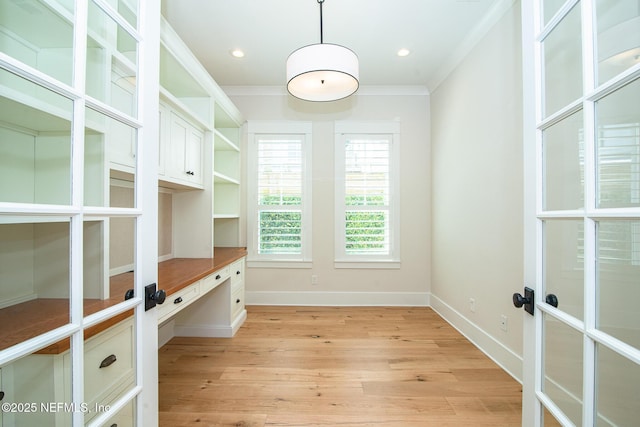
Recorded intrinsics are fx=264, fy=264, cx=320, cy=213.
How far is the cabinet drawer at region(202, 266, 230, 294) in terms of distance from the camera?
2162mm

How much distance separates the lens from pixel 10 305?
666mm

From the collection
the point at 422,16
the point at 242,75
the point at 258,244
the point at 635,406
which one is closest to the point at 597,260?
the point at 635,406

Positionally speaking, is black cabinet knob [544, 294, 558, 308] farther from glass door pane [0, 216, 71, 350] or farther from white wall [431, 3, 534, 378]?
glass door pane [0, 216, 71, 350]

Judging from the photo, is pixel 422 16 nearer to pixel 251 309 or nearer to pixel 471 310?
pixel 471 310

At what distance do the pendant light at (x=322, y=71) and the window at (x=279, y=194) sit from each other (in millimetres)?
1519

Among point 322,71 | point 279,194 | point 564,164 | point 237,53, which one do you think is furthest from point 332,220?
point 564,164

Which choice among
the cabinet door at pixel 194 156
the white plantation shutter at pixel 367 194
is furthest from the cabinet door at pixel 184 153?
the white plantation shutter at pixel 367 194

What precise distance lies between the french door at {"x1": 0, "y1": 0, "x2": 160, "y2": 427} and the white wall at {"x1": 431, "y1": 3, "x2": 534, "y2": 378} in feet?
7.97

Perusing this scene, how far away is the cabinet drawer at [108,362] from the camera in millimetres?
802

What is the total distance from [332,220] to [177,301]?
90.3 inches

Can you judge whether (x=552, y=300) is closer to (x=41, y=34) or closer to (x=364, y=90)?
(x=41, y=34)

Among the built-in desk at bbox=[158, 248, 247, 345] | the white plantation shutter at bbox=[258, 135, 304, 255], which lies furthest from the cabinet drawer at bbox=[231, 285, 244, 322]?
the white plantation shutter at bbox=[258, 135, 304, 255]

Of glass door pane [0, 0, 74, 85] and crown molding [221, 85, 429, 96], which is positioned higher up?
crown molding [221, 85, 429, 96]

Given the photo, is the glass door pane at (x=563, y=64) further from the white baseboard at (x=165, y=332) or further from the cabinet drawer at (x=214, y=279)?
the white baseboard at (x=165, y=332)
